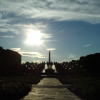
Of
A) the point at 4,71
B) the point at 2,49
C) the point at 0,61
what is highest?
the point at 2,49

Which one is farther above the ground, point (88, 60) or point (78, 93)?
point (88, 60)

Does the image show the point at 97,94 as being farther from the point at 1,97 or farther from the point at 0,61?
the point at 0,61

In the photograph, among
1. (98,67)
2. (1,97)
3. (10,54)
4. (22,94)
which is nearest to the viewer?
(1,97)

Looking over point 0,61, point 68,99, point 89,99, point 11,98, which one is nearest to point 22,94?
point 11,98

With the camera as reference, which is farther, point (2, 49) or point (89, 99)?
point (2, 49)

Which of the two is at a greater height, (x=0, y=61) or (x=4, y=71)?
(x=0, y=61)

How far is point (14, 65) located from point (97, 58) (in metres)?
38.6

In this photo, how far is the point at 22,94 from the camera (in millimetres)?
14102

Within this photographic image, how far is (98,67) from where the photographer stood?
70.7m

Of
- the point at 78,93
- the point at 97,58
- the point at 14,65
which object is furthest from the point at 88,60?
the point at 78,93

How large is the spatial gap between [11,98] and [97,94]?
6.53 metres

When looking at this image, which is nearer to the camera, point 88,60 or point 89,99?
point 89,99

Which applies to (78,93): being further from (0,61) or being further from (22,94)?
(0,61)

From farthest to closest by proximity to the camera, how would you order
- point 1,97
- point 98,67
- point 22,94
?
point 98,67
point 22,94
point 1,97
